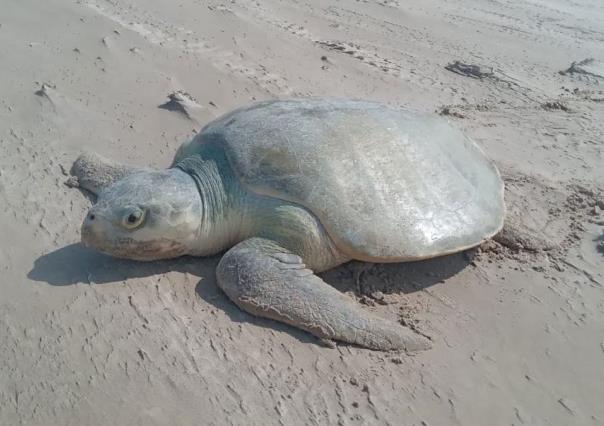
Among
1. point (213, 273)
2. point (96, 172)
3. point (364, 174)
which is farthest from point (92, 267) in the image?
point (364, 174)

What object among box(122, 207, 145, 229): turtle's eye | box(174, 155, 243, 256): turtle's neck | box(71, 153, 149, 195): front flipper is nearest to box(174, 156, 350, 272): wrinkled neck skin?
box(174, 155, 243, 256): turtle's neck

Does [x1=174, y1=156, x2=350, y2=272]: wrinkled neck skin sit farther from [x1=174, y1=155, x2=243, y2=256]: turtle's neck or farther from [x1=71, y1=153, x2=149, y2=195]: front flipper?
[x1=71, y1=153, x2=149, y2=195]: front flipper

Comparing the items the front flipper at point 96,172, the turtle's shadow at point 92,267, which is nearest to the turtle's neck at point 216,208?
the turtle's shadow at point 92,267

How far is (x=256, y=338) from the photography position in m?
2.07

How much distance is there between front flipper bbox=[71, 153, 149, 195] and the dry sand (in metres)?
0.13

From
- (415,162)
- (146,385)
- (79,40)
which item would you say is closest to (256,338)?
(146,385)

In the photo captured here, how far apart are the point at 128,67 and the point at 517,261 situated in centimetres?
338

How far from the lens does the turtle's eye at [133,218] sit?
221 centimetres

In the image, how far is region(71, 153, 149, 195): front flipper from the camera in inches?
109

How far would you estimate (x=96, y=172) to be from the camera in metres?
2.83

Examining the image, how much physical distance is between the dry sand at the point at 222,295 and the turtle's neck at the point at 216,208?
4.7 inches

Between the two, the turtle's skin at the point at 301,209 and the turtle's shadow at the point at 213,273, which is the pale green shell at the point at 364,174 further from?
the turtle's shadow at the point at 213,273

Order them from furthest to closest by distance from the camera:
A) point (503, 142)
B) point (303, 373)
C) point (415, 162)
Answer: point (503, 142)
point (415, 162)
point (303, 373)

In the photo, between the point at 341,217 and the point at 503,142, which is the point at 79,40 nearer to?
the point at 341,217
